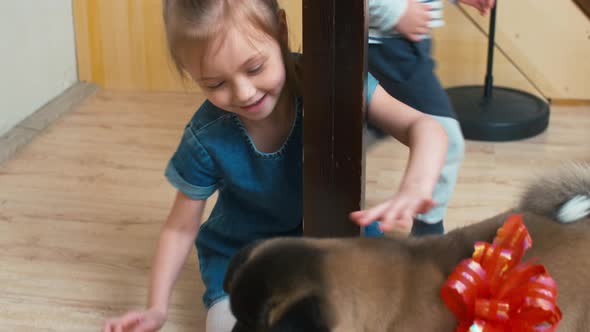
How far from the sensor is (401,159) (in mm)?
1562

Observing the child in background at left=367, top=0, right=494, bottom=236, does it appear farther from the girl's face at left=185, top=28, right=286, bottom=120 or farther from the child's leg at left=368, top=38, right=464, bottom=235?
the girl's face at left=185, top=28, right=286, bottom=120

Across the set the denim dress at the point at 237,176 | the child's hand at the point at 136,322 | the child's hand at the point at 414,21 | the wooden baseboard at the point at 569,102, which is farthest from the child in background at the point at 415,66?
the wooden baseboard at the point at 569,102

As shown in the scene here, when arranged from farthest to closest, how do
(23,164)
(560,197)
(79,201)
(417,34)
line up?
1. (23,164)
2. (79,201)
3. (417,34)
4. (560,197)

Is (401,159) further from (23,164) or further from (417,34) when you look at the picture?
(23,164)

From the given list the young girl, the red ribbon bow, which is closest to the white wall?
the young girl

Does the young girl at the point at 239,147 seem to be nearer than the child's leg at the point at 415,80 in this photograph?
Yes

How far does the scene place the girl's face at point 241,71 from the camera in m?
0.78

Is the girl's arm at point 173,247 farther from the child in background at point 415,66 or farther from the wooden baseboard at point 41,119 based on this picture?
the wooden baseboard at point 41,119

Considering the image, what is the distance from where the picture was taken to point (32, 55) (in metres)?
1.75

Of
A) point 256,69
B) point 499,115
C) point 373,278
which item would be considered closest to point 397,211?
point 373,278

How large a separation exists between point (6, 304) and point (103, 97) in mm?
934

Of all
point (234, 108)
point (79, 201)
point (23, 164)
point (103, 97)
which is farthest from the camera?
point (103, 97)

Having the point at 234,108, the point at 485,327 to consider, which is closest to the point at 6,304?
the point at 234,108

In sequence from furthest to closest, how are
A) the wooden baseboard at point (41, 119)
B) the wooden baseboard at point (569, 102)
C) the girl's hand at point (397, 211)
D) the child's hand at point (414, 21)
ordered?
1. the wooden baseboard at point (569, 102)
2. the wooden baseboard at point (41, 119)
3. the child's hand at point (414, 21)
4. the girl's hand at point (397, 211)
